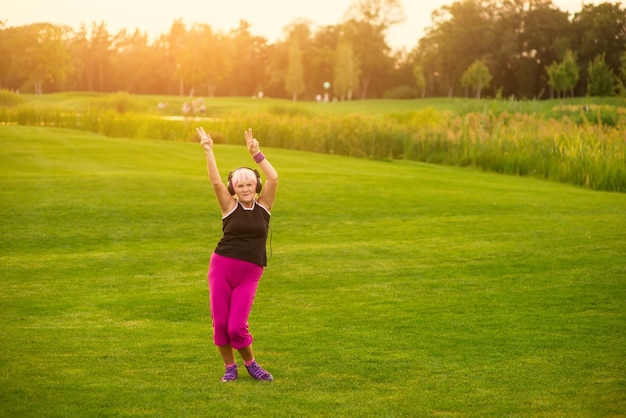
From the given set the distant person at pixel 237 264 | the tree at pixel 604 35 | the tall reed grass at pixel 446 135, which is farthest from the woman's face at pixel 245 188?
the tree at pixel 604 35

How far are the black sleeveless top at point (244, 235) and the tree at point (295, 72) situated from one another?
281 ft

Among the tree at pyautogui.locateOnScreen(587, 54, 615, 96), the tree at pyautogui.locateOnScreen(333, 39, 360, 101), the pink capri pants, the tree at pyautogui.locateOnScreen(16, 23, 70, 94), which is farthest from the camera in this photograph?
the tree at pyautogui.locateOnScreen(333, 39, 360, 101)

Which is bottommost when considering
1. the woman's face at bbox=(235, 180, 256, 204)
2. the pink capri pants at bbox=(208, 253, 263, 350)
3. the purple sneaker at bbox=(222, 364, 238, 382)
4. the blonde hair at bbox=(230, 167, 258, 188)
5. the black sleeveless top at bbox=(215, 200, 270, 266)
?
the purple sneaker at bbox=(222, 364, 238, 382)

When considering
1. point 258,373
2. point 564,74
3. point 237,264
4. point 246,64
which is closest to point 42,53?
point 246,64

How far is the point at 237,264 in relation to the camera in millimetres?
6039

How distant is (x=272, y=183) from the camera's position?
631 cm

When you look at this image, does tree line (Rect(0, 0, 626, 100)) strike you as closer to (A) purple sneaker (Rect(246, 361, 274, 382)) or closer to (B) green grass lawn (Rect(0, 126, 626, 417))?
(B) green grass lawn (Rect(0, 126, 626, 417))

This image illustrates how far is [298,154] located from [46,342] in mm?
18972

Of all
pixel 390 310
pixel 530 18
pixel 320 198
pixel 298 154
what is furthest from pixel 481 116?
pixel 530 18

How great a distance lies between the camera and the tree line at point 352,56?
240 feet

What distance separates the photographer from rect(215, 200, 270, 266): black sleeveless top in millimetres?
6055

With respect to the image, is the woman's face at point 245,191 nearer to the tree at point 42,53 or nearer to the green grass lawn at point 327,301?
the green grass lawn at point 327,301

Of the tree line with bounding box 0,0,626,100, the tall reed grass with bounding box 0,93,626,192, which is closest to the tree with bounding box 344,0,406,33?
the tree line with bounding box 0,0,626,100

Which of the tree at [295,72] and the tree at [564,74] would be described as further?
the tree at [295,72]
